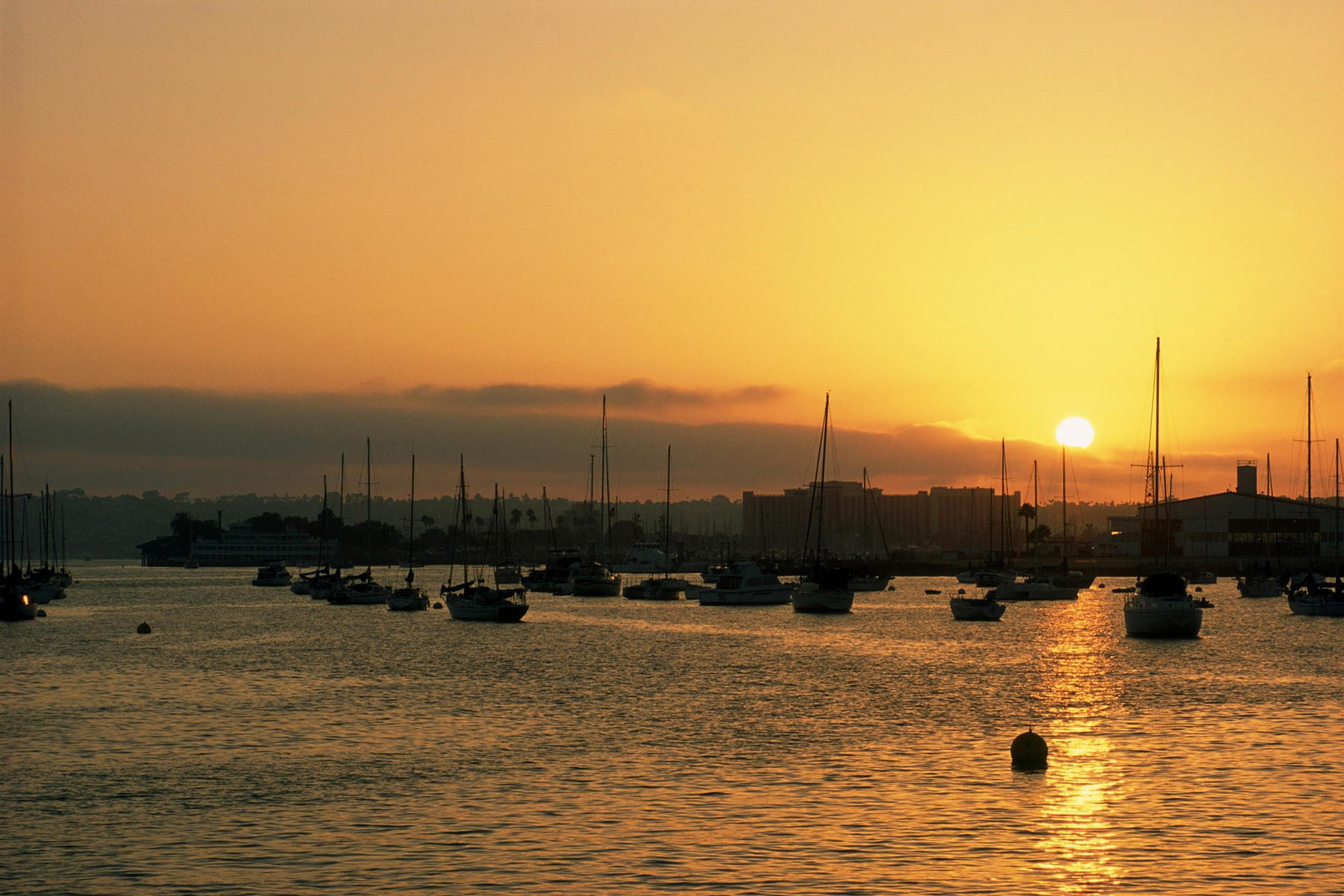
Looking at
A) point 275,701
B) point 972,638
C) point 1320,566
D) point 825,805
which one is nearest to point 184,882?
point 825,805

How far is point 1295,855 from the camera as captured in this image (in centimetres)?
2430

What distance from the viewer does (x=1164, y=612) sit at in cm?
8106

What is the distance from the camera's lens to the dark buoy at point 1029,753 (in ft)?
111

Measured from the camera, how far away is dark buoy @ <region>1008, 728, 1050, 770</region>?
111 feet

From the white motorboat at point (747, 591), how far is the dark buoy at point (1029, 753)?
87.3 m

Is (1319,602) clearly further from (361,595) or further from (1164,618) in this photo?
(361,595)

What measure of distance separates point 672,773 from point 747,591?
3598 inches

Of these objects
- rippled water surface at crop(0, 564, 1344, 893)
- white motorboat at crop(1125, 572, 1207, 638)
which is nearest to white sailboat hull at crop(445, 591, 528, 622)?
rippled water surface at crop(0, 564, 1344, 893)

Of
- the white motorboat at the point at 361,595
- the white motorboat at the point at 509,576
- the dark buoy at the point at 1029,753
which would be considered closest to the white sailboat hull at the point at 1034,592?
the white motorboat at the point at 361,595

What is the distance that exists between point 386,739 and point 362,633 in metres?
56.6

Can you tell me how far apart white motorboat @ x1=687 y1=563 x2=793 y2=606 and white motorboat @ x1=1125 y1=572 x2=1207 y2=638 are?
43.0 m

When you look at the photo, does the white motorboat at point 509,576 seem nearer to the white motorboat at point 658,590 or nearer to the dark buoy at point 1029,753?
the white motorboat at point 658,590

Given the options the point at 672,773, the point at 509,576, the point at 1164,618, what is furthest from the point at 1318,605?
the point at 509,576

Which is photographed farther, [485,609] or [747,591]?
[747,591]
